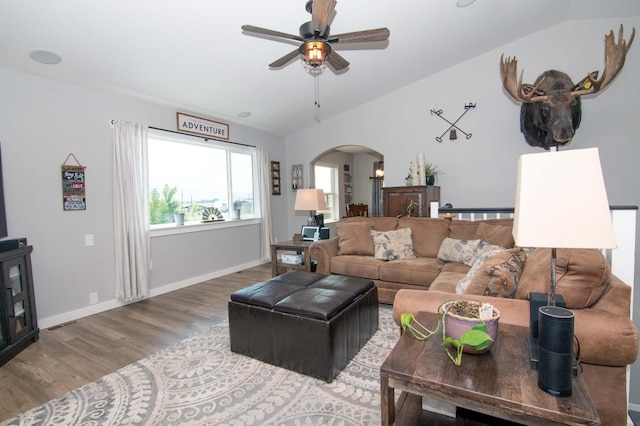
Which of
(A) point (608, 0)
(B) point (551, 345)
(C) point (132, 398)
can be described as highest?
(A) point (608, 0)

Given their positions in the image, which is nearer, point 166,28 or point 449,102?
point 166,28

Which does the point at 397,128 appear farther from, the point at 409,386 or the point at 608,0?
the point at 409,386

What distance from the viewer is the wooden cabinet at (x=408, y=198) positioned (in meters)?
4.57

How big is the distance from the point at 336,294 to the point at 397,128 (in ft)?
12.6

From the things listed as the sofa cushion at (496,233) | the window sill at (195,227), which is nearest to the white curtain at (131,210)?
the window sill at (195,227)

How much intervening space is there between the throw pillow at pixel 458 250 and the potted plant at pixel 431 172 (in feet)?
5.22

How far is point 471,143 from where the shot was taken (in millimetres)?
4832

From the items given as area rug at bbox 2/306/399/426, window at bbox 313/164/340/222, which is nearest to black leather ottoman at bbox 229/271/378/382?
area rug at bbox 2/306/399/426

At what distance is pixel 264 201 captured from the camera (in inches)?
229

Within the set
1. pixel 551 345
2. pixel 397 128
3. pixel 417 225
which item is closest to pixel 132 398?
pixel 551 345

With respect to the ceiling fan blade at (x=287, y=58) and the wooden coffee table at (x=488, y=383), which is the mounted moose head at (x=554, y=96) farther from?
the wooden coffee table at (x=488, y=383)

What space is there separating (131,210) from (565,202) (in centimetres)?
413

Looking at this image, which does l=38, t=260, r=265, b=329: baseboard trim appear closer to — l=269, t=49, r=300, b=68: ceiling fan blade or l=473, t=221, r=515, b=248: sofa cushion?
l=269, t=49, r=300, b=68: ceiling fan blade

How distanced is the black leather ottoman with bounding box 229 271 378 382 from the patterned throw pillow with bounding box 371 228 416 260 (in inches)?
38.9
